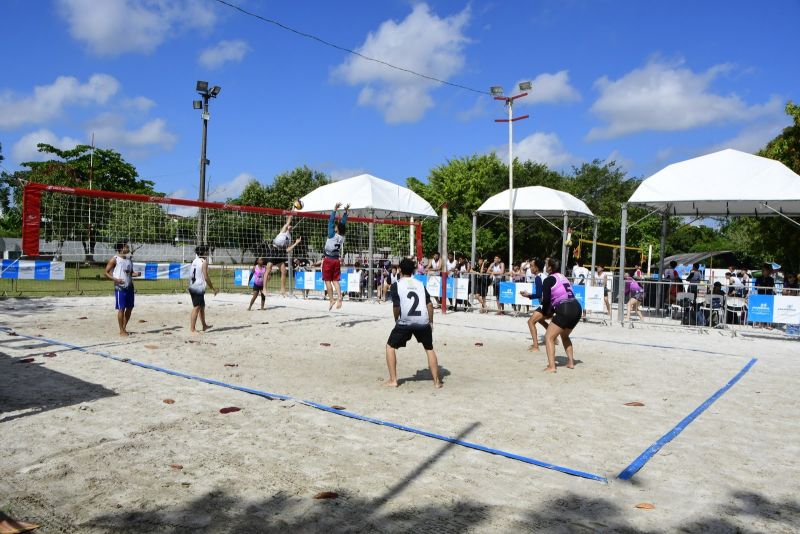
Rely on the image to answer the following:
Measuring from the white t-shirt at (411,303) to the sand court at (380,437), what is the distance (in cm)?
83

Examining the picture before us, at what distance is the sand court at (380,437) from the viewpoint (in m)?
3.73

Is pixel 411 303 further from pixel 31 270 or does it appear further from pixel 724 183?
pixel 31 270

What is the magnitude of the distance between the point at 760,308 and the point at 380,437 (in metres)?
11.1

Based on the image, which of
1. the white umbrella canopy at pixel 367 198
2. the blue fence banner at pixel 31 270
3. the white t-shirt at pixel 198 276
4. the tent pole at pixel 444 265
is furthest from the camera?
the white umbrella canopy at pixel 367 198

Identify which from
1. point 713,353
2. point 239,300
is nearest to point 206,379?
point 713,353

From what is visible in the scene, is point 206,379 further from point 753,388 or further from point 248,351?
point 753,388

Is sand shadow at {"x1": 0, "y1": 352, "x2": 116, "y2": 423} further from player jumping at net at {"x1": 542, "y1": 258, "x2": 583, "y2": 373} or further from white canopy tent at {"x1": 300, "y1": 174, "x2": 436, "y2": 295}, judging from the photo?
white canopy tent at {"x1": 300, "y1": 174, "x2": 436, "y2": 295}

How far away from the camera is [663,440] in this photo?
523 cm

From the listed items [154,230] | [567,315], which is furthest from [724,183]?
[154,230]

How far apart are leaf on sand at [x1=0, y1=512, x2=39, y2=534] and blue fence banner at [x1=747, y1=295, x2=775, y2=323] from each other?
44.5ft

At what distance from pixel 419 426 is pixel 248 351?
481cm

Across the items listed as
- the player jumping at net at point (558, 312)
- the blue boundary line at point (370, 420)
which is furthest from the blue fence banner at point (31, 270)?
the player jumping at net at point (558, 312)

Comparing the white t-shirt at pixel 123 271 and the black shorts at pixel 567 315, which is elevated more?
the white t-shirt at pixel 123 271

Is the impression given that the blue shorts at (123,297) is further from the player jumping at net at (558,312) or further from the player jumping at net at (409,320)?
the player jumping at net at (558,312)
